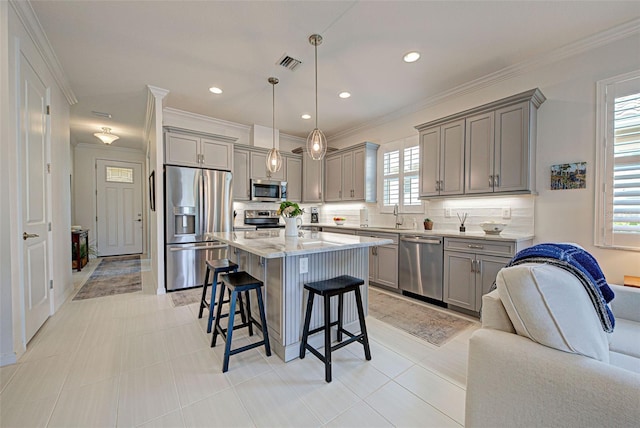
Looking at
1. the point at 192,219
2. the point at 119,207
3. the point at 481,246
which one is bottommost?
the point at 481,246

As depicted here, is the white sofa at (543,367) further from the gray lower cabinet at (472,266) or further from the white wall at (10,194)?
the white wall at (10,194)

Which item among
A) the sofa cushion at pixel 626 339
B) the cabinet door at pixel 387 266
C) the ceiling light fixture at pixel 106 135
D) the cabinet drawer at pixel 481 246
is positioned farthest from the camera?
the ceiling light fixture at pixel 106 135

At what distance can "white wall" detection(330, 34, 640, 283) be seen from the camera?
7.97ft

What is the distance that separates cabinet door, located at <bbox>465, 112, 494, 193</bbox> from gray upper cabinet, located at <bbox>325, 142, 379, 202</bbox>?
1.76 meters

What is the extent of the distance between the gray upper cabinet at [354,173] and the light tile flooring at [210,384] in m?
2.72

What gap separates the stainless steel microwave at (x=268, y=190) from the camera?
4.92 m

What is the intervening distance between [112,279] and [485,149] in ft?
19.4

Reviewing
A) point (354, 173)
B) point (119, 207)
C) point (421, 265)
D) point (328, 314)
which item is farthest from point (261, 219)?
point (119, 207)

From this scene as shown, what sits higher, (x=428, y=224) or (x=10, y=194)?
(x=10, y=194)

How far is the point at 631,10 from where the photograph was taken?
2176mm

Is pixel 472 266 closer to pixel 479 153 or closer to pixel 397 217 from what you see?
pixel 479 153

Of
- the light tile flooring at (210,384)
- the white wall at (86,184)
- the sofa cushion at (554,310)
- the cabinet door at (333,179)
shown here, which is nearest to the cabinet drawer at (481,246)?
the light tile flooring at (210,384)

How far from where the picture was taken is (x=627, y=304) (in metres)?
1.63

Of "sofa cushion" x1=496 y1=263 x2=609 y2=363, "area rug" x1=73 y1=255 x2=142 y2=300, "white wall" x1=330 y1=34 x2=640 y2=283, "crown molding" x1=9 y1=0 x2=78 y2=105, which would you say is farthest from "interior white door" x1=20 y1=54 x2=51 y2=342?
"white wall" x1=330 y1=34 x2=640 y2=283
